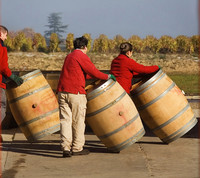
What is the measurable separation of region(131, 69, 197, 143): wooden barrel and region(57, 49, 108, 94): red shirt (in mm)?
728

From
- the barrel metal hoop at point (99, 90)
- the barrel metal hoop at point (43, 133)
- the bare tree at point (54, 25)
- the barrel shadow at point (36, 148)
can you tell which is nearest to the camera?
the barrel metal hoop at point (99, 90)

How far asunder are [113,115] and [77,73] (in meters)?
0.73

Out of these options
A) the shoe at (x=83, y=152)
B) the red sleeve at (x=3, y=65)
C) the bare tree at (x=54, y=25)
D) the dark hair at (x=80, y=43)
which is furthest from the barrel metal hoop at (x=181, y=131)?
the bare tree at (x=54, y=25)

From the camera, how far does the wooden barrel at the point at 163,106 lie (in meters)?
7.79

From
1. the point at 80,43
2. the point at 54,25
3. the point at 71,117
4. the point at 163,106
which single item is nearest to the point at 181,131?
the point at 163,106

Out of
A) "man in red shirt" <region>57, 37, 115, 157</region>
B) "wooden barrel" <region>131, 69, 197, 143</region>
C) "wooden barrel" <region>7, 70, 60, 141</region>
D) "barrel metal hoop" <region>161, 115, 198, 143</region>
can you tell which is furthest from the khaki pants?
"barrel metal hoop" <region>161, 115, 198, 143</region>

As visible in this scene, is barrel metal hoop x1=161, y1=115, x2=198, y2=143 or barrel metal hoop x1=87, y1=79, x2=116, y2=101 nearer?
barrel metal hoop x1=87, y1=79, x2=116, y2=101

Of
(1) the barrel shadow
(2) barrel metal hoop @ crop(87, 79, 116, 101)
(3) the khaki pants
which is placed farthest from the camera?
(1) the barrel shadow

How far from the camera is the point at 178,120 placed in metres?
8.00

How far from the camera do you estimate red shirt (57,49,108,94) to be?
7.34 m

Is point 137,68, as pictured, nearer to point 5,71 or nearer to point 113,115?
point 113,115

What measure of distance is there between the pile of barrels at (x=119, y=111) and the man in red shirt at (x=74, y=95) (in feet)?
0.43

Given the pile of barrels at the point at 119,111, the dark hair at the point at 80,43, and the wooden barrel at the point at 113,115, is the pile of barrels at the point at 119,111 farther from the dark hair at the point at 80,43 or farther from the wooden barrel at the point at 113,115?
the dark hair at the point at 80,43

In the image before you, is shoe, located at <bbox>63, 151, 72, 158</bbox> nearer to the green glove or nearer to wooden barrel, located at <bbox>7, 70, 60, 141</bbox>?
wooden barrel, located at <bbox>7, 70, 60, 141</bbox>
